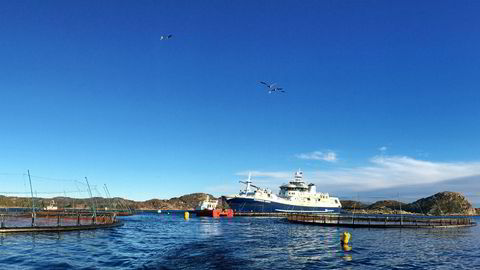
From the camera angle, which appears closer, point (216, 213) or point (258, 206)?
point (216, 213)

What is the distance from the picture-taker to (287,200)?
161m

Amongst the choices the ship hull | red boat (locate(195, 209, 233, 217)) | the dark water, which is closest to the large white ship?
the ship hull

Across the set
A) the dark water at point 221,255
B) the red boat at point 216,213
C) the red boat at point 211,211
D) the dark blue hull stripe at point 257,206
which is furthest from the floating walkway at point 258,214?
the dark water at point 221,255

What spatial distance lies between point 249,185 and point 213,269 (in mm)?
132932

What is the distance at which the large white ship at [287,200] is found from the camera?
6058 inches

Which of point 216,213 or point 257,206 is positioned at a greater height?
point 257,206

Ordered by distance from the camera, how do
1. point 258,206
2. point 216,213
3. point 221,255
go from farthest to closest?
point 258,206 → point 216,213 → point 221,255

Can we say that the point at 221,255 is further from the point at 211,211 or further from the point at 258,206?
the point at 258,206

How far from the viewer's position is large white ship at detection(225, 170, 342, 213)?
154 meters

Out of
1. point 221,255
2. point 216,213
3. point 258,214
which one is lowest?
point 258,214

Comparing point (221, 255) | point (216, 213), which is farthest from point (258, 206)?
point (221, 255)

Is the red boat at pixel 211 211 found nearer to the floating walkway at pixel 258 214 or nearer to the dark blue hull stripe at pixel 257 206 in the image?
the floating walkway at pixel 258 214

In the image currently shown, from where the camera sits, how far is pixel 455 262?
37594 mm

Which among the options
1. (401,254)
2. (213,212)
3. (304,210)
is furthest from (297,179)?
(401,254)
